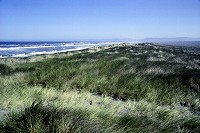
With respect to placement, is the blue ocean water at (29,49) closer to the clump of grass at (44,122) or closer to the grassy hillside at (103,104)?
the grassy hillside at (103,104)

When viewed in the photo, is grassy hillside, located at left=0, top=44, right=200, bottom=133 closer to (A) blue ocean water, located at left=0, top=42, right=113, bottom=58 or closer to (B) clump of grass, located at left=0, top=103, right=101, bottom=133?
(B) clump of grass, located at left=0, top=103, right=101, bottom=133

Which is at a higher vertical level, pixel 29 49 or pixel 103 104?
pixel 103 104

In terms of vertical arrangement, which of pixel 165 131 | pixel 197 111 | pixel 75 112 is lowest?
pixel 197 111

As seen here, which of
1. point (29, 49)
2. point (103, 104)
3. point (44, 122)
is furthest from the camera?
point (29, 49)

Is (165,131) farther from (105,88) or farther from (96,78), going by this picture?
(96,78)

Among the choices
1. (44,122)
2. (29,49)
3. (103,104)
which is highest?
(44,122)

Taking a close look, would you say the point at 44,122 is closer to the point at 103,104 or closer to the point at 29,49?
the point at 103,104

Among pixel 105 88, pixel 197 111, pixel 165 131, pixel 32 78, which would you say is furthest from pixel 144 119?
pixel 32 78

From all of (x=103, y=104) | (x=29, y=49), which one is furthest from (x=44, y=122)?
(x=29, y=49)

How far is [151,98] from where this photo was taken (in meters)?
7.93

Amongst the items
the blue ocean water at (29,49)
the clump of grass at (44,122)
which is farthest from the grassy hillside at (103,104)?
the blue ocean water at (29,49)

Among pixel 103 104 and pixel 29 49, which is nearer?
pixel 103 104

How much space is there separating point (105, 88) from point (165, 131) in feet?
15.1

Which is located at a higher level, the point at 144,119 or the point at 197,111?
the point at 144,119
